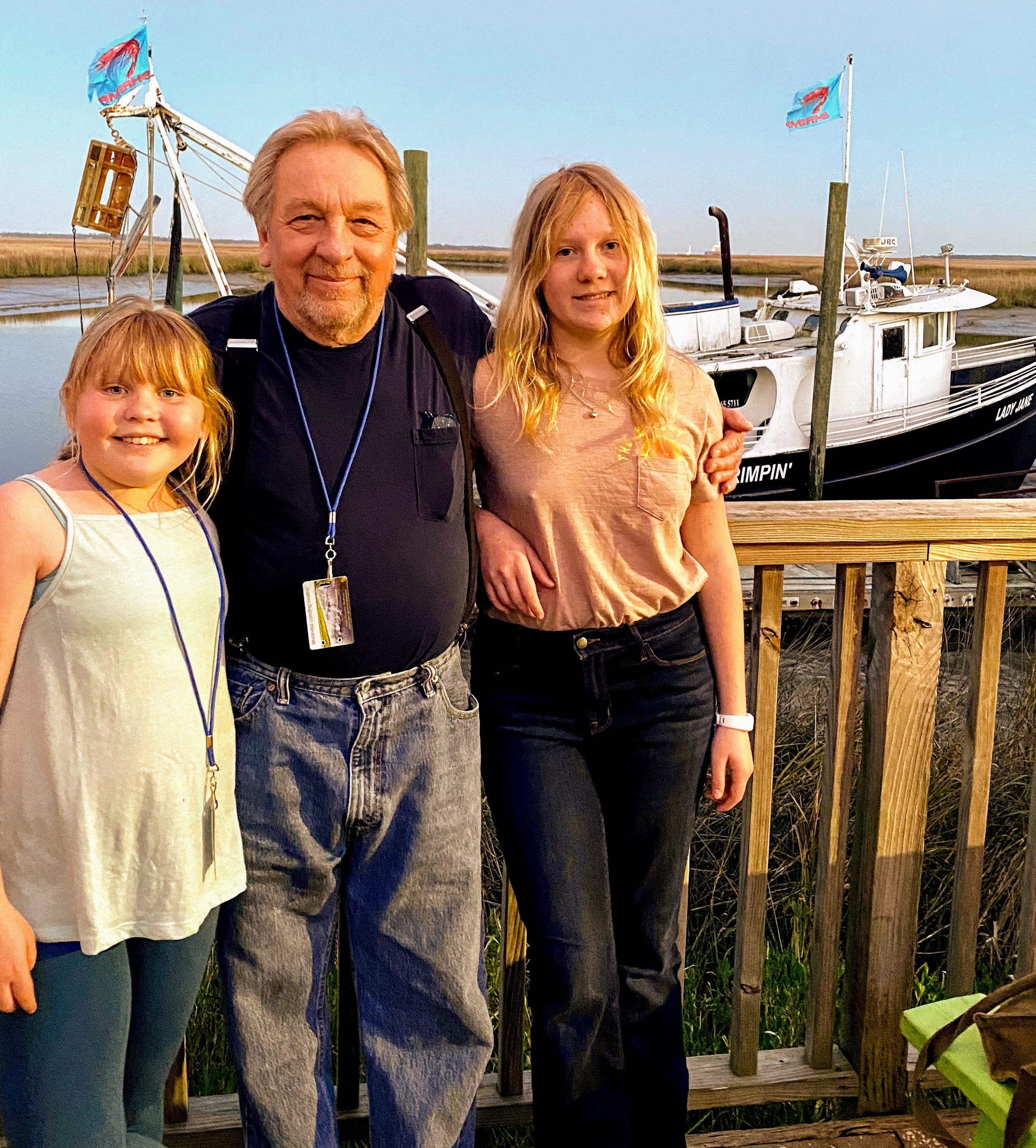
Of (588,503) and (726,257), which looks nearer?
(588,503)

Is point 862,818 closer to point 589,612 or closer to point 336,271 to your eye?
point 589,612

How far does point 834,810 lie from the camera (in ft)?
6.91

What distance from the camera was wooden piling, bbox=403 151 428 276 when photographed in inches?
302

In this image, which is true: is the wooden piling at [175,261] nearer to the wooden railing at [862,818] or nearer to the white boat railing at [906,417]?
the white boat railing at [906,417]

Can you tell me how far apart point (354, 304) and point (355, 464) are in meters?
0.24

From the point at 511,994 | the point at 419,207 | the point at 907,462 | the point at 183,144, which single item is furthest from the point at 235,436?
the point at 907,462

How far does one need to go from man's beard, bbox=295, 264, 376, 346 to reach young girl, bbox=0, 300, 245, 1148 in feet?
0.56

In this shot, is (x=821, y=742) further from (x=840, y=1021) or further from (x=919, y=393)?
(x=919, y=393)

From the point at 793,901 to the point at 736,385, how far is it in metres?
13.6

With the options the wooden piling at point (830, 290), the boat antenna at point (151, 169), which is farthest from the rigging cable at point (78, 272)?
the wooden piling at point (830, 290)

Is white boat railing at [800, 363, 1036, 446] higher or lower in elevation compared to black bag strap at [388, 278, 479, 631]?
lower

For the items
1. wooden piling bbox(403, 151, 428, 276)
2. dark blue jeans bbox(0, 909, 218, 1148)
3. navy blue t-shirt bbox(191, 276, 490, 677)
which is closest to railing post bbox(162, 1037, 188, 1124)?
dark blue jeans bbox(0, 909, 218, 1148)

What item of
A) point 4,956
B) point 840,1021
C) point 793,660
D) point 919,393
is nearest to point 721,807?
point 840,1021

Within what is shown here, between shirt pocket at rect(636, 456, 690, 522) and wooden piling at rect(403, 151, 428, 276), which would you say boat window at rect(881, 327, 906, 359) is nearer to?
wooden piling at rect(403, 151, 428, 276)
